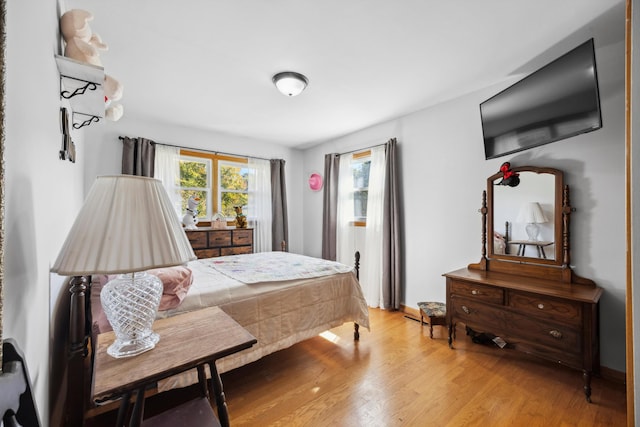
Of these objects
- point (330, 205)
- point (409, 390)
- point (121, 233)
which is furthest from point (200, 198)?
point (409, 390)

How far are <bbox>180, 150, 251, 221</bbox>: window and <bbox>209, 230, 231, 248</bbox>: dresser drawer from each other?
0.49 meters

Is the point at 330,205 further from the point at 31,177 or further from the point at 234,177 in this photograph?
the point at 31,177

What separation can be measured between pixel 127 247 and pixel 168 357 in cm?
44

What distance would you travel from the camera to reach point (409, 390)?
6.19 ft

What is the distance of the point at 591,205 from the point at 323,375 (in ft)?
8.15

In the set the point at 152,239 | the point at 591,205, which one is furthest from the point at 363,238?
the point at 152,239

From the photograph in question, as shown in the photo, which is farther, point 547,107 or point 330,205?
point 330,205

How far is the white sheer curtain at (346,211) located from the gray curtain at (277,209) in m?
1.07

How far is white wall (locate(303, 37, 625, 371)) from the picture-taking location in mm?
1979

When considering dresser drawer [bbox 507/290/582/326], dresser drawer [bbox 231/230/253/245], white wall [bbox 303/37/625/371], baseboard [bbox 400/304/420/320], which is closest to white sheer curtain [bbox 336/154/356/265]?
white wall [bbox 303/37/625/371]

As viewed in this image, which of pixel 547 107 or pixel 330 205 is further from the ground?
pixel 547 107

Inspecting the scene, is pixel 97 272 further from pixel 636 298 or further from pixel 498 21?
pixel 498 21

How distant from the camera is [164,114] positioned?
3354 mm

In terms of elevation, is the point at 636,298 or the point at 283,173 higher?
the point at 283,173
